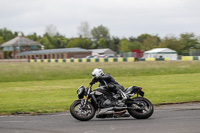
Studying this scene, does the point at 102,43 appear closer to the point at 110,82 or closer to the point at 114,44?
the point at 114,44

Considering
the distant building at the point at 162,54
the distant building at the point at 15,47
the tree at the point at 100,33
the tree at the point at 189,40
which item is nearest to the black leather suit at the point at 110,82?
the distant building at the point at 162,54

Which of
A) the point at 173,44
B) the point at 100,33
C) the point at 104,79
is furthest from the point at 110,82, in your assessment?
the point at 100,33

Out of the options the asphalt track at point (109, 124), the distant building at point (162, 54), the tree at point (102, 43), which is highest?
the tree at point (102, 43)

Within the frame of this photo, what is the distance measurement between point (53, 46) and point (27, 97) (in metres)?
152

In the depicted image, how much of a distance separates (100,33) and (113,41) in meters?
22.3

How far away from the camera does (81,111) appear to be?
977cm

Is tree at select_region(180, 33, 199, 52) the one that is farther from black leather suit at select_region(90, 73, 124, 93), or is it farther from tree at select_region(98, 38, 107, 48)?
black leather suit at select_region(90, 73, 124, 93)

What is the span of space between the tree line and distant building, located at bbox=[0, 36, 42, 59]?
18.7 meters

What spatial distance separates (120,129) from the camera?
8.38 metres

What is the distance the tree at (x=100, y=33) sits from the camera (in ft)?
635

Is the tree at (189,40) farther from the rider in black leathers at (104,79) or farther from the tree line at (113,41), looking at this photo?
the rider in black leathers at (104,79)

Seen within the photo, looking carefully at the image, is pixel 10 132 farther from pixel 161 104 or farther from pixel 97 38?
pixel 97 38

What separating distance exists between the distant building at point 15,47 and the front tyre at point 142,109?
132 meters

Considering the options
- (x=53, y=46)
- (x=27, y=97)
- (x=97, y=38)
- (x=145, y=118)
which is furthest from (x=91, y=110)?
(x=97, y=38)
